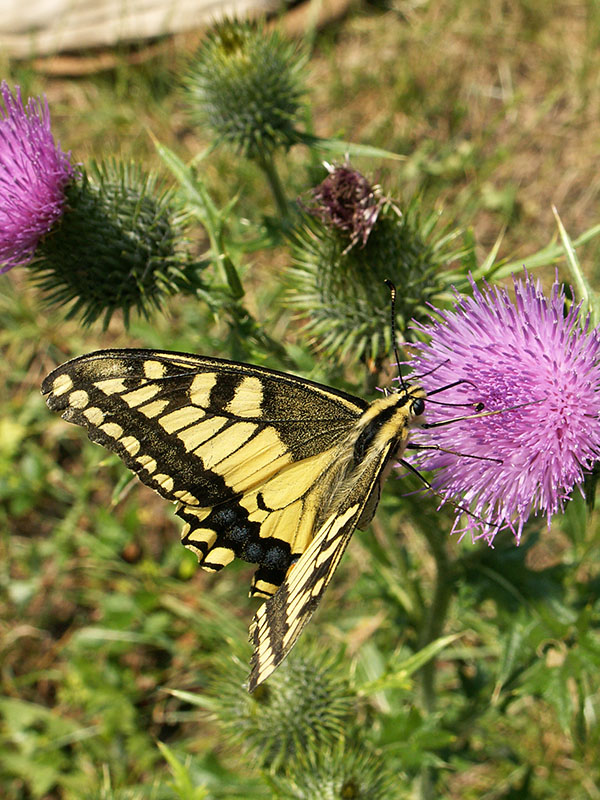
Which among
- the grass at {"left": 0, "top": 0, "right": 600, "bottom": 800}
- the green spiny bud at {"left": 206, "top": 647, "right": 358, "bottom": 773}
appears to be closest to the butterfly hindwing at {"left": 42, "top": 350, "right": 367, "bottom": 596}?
the grass at {"left": 0, "top": 0, "right": 600, "bottom": 800}

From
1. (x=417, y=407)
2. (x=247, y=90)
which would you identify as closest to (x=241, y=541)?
(x=417, y=407)

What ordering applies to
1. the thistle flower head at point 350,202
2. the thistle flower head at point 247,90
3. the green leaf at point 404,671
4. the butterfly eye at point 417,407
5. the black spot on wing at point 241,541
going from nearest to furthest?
the butterfly eye at point 417,407, the black spot on wing at point 241,541, the green leaf at point 404,671, the thistle flower head at point 350,202, the thistle flower head at point 247,90

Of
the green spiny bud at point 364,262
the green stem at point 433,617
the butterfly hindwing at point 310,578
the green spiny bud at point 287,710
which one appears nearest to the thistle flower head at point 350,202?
the green spiny bud at point 364,262

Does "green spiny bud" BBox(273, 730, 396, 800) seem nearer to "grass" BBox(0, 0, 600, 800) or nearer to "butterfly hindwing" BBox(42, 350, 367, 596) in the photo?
"grass" BBox(0, 0, 600, 800)

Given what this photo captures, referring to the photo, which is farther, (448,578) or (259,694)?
(448,578)

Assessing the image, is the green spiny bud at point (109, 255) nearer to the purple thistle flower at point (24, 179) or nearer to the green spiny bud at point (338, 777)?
the purple thistle flower at point (24, 179)

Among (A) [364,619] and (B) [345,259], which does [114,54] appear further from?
(A) [364,619]

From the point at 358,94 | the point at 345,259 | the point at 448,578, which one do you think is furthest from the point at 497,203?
the point at 448,578

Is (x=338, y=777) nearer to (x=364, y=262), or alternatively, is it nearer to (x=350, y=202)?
(x=364, y=262)
